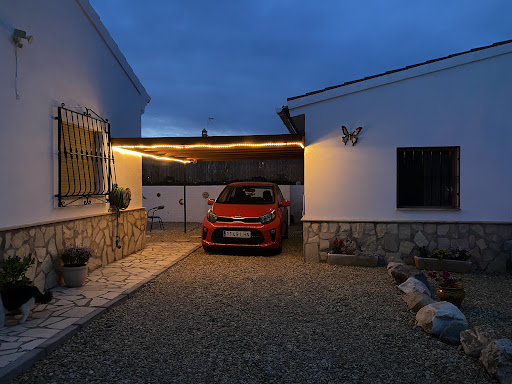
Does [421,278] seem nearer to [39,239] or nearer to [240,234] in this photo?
[240,234]

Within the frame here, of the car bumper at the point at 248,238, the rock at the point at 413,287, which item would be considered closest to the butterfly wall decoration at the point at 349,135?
the car bumper at the point at 248,238

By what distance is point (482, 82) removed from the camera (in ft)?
23.4

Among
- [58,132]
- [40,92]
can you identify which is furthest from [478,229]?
Answer: [40,92]

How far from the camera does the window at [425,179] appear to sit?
25.0 feet

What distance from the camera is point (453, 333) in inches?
150

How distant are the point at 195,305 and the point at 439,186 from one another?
546 cm

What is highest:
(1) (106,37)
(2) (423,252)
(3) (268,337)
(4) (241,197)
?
(1) (106,37)

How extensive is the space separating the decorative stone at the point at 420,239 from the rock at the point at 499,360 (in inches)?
170

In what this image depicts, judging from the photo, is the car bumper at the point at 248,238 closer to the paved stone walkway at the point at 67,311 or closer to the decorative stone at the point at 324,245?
the paved stone walkway at the point at 67,311

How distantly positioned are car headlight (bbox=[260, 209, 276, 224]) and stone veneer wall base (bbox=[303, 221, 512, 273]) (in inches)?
37.2

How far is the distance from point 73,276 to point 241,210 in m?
3.84

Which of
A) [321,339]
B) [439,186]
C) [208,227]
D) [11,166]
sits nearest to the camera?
[321,339]

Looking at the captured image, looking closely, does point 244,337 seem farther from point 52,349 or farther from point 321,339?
point 52,349

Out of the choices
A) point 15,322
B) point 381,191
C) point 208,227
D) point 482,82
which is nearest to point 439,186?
point 381,191
